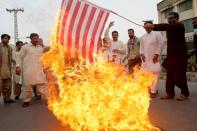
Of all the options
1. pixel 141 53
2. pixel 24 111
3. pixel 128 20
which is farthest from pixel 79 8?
pixel 141 53

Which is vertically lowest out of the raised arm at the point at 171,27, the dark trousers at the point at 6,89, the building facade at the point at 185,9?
the dark trousers at the point at 6,89

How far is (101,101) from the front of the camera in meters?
6.03

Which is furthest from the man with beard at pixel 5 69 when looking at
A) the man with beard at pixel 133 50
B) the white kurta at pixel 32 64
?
the man with beard at pixel 133 50

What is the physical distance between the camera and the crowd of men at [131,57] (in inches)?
380

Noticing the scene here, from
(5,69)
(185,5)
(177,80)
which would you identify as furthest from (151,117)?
(185,5)

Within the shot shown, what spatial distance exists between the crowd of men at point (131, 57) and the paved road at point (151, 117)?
0.59 meters

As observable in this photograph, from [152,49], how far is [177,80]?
4.60ft

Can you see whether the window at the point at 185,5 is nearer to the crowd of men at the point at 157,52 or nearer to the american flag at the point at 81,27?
the crowd of men at the point at 157,52

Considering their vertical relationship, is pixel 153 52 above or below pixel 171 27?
below

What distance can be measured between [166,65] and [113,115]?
4.35 m

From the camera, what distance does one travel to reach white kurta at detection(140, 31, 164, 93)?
35.3ft

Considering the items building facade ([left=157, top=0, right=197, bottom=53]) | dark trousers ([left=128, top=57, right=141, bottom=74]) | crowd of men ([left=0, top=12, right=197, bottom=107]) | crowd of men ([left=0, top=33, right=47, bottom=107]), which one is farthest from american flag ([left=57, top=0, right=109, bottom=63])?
building facade ([left=157, top=0, right=197, bottom=53])

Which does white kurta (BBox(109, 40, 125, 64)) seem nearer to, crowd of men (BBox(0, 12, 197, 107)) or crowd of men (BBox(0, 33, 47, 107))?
crowd of men (BBox(0, 12, 197, 107))

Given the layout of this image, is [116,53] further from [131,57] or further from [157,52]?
[157,52]
